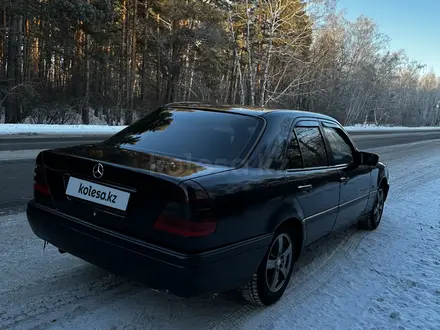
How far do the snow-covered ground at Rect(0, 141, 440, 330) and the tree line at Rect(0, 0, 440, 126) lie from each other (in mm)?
Result: 19503

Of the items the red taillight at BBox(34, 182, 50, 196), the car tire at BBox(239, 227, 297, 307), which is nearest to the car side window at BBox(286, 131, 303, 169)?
the car tire at BBox(239, 227, 297, 307)

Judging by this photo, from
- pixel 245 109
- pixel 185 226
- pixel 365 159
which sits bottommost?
pixel 185 226

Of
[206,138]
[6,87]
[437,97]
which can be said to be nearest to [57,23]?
[6,87]

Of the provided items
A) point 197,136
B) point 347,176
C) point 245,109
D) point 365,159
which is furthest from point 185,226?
point 365,159

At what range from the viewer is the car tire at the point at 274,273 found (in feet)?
9.37

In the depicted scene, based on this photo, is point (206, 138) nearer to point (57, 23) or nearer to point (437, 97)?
point (57, 23)

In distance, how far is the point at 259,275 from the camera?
2852mm

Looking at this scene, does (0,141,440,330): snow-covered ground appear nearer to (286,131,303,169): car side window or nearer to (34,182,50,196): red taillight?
(34,182,50,196): red taillight

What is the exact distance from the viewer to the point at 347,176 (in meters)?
4.11

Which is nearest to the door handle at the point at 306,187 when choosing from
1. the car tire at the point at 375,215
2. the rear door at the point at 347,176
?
the rear door at the point at 347,176

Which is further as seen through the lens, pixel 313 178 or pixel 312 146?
pixel 312 146

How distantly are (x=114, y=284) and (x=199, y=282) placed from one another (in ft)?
3.72

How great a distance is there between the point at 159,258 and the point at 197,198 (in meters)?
0.45

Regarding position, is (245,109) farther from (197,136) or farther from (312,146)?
(312,146)
